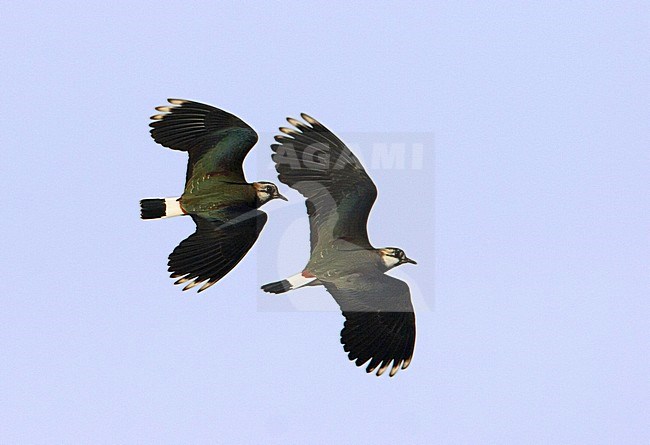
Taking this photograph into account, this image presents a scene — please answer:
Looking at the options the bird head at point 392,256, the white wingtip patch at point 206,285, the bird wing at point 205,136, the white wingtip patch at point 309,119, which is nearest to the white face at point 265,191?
the bird wing at point 205,136

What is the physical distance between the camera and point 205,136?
15.2 m

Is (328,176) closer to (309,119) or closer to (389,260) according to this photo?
(309,119)

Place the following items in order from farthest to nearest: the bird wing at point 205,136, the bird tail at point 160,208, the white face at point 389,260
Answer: the bird wing at point 205,136
the bird tail at point 160,208
the white face at point 389,260

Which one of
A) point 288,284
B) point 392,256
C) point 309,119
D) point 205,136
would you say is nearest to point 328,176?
point 309,119

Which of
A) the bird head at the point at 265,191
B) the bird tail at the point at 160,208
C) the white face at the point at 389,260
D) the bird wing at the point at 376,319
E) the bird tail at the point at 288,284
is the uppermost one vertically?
the bird head at the point at 265,191

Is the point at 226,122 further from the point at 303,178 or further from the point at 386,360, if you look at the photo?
the point at 386,360

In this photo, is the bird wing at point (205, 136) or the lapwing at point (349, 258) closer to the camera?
the lapwing at point (349, 258)

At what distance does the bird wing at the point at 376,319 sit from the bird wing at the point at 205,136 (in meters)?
2.20

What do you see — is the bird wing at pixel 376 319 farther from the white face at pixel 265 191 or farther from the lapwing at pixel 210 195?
the white face at pixel 265 191

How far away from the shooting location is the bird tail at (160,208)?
588 inches

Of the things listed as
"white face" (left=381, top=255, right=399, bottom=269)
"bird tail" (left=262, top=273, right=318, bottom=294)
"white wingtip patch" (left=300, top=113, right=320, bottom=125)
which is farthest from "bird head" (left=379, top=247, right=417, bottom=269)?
"white wingtip patch" (left=300, top=113, right=320, bottom=125)

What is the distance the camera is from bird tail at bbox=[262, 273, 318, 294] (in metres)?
13.9

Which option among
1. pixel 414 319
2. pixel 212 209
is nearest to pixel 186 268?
pixel 212 209

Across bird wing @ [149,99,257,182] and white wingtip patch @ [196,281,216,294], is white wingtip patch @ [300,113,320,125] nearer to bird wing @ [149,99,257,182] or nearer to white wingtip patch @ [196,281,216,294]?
bird wing @ [149,99,257,182]
